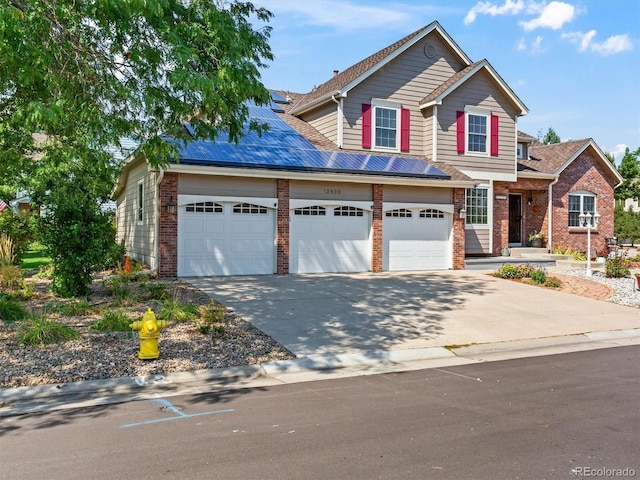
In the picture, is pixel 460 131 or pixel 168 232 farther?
pixel 460 131

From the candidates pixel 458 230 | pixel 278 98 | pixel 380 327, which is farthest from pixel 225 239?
pixel 278 98

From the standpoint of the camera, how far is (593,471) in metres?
4.07

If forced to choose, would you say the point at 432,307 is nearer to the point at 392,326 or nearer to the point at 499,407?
the point at 392,326

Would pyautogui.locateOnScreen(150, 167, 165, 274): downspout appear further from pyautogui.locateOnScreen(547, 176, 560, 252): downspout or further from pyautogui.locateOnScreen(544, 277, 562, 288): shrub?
pyautogui.locateOnScreen(547, 176, 560, 252): downspout

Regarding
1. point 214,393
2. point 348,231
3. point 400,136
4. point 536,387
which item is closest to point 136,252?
point 348,231

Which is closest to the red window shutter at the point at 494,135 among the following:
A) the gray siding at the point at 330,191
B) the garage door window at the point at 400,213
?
the garage door window at the point at 400,213

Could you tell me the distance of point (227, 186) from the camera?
15695mm

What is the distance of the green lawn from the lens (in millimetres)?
19716

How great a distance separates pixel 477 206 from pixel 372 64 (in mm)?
6893

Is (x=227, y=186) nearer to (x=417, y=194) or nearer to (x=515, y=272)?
(x=417, y=194)

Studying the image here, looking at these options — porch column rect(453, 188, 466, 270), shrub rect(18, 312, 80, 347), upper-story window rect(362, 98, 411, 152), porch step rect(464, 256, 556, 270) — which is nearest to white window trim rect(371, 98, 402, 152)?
upper-story window rect(362, 98, 411, 152)

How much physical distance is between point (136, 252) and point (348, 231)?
7516 millimetres

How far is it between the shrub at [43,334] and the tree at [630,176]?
129ft

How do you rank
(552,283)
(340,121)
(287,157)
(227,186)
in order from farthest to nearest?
(340,121)
(287,157)
(227,186)
(552,283)
